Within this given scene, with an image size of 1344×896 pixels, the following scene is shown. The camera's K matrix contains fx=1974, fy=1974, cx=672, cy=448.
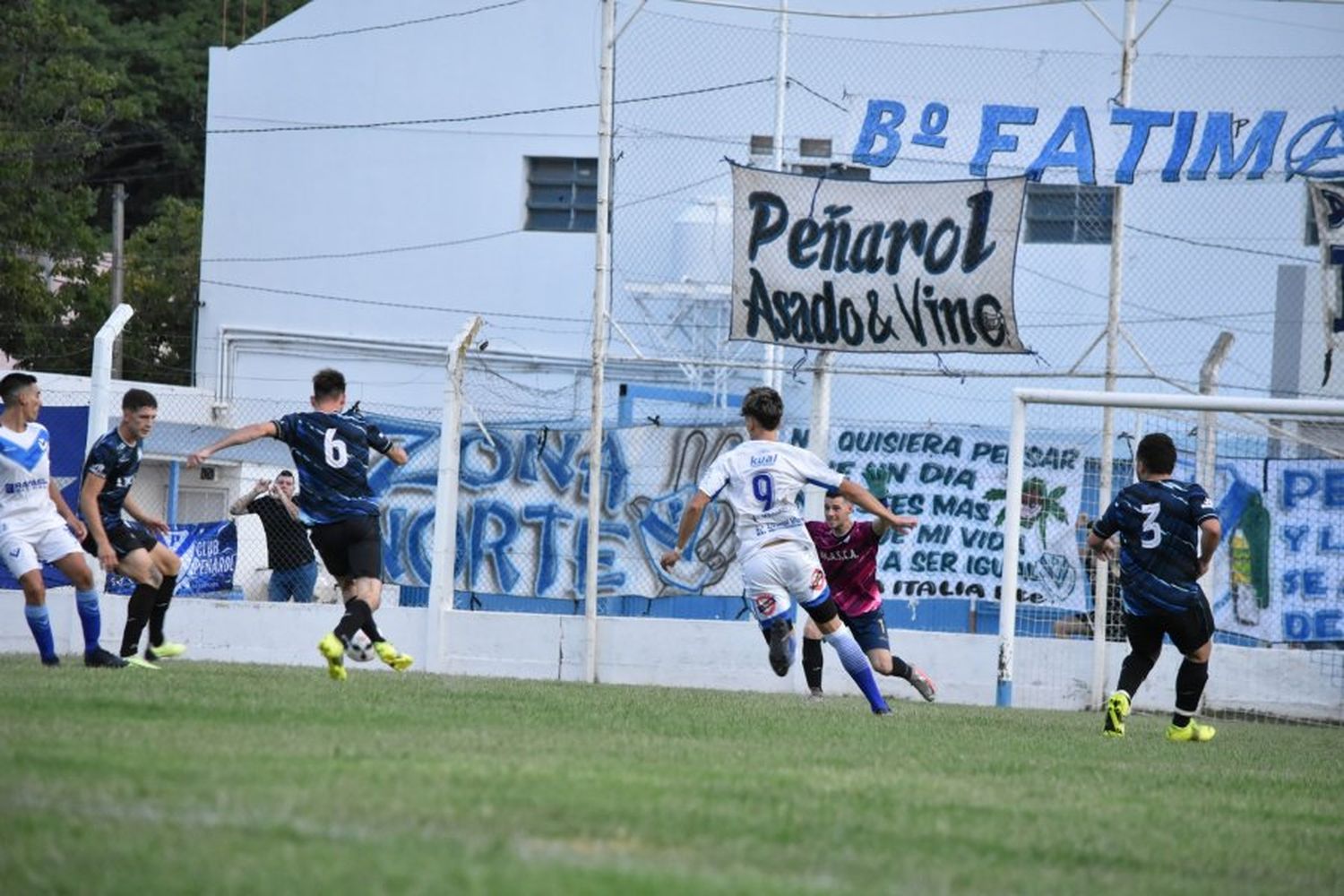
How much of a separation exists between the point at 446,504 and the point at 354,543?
4.70 m

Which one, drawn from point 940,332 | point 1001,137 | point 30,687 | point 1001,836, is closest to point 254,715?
point 30,687

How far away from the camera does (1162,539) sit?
39.0 ft

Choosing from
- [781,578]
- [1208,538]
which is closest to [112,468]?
[781,578]

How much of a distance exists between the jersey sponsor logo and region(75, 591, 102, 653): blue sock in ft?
13.9

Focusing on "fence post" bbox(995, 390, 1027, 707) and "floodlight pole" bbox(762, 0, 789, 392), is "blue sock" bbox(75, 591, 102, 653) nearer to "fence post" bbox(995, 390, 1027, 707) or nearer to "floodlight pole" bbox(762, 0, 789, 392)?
"fence post" bbox(995, 390, 1027, 707)

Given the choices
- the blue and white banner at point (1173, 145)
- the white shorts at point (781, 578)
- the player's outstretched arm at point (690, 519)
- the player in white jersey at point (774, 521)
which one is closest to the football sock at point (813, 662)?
the player in white jersey at point (774, 521)

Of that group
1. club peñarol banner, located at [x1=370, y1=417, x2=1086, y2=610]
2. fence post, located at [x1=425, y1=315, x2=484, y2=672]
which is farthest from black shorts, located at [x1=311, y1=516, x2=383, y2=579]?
club peñarol banner, located at [x1=370, y1=417, x2=1086, y2=610]

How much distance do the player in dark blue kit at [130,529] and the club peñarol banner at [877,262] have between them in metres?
5.43

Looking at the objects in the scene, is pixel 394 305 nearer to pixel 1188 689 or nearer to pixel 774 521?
pixel 774 521

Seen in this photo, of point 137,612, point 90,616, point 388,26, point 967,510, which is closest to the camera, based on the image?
point 90,616

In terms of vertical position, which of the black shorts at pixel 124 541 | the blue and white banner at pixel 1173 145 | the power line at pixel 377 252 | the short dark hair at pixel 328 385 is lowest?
the black shorts at pixel 124 541

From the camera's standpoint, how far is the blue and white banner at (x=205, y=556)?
1794cm

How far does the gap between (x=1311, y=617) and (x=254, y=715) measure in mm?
10358

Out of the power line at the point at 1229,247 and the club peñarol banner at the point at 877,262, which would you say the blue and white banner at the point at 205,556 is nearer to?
the club peñarol banner at the point at 877,262
